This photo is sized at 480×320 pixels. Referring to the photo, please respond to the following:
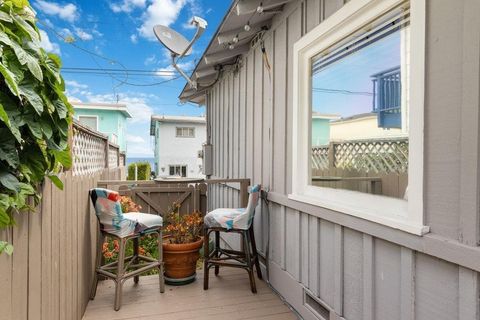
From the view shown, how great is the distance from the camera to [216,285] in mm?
3061

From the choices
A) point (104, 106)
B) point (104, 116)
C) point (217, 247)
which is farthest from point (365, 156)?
point (104, 116)

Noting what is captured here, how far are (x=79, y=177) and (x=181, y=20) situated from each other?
8.88m

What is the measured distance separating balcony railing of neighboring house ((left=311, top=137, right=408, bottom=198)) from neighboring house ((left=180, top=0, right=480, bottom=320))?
12mm

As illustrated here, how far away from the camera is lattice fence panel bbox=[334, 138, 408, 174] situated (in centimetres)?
165

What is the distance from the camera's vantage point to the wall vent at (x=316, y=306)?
218 centimetres

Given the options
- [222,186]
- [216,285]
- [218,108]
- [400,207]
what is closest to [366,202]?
[400,207]

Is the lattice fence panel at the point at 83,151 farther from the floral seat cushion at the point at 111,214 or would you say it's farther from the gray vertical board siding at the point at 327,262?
the gray vertical board siding at the point at 327,262

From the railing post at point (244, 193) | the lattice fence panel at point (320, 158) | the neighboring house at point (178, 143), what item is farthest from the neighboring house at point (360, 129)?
the neighboring house at point (178, 143)

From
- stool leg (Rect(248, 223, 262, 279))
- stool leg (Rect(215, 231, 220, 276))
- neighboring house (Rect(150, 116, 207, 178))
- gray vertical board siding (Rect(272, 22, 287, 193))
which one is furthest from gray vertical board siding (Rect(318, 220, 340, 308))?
neighboring house (Rect(150, 116, 207, 178))

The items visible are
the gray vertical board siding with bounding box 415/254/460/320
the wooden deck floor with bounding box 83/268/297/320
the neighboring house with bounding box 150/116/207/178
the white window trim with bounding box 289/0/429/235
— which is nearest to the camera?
the gray vertical board siding with bounding box 415/254/460/320

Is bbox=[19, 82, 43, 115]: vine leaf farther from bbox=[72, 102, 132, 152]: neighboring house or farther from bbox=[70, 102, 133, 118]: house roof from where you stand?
bbox=[70, 102, 133, 118]: house roof

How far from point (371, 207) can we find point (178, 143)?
1551 centimetres

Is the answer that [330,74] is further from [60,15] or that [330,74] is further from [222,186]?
[60,15]

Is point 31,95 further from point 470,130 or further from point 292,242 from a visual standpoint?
point 292,242
